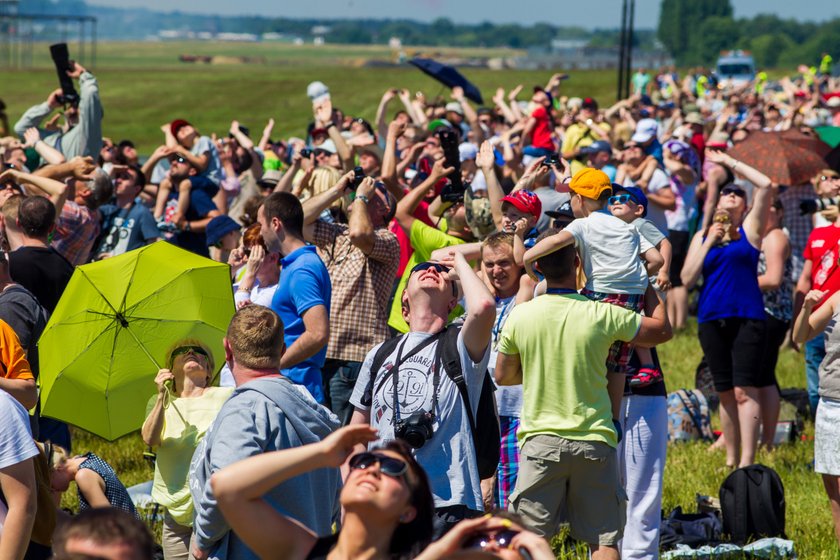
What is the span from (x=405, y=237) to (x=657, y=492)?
2974 mm

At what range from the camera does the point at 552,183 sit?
32.8 feet

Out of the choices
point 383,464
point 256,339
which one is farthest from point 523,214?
point 383,464

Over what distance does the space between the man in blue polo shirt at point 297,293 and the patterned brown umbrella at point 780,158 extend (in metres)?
6.52

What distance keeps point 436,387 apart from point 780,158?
7.80 metres

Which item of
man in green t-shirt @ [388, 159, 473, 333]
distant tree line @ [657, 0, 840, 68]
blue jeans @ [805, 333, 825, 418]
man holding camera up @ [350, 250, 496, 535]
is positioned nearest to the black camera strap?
man holding camera up @ [350, 250, 496, 535]

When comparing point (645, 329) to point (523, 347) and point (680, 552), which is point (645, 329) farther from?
point (680, 552)

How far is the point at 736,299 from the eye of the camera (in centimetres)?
822

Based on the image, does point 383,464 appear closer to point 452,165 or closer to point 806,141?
point 452,165

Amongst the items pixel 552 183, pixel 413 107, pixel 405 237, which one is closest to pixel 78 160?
pixel 405 237

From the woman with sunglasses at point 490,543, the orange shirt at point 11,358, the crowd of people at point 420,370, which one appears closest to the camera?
the woman with sunglasses at point 490,543

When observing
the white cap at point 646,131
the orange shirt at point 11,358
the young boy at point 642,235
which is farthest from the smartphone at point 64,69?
the young boy at point 642,235

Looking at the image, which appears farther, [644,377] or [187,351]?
[644,377]

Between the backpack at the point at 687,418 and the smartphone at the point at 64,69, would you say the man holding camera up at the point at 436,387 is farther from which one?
the smartphone at the point at 64,69

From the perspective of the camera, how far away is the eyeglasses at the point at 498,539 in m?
3.29
